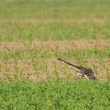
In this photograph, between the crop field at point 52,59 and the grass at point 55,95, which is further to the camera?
the crop field at point 52,59

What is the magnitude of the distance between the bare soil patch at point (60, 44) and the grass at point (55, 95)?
7.39 m

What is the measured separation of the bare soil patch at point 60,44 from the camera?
773 inches

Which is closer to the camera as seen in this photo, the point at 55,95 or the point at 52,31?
the point at 55,95

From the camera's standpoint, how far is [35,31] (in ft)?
81.5

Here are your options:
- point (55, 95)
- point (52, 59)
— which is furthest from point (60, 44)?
point (55, 95)

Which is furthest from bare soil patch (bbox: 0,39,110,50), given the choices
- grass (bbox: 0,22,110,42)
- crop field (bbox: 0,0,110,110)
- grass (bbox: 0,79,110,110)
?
grass (bbox: 0,79,110,110)

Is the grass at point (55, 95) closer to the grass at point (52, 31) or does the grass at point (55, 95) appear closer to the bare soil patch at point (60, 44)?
the bare soil patch at point (60, 44)

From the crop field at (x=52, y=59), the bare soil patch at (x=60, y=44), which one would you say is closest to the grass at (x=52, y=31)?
the crop field at (x=52, y=59)

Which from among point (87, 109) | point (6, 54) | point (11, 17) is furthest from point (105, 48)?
point (11, 17)

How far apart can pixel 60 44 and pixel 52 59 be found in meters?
3.82

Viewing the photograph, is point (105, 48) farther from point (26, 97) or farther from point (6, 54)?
point (26, 97)

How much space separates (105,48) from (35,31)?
253 inches

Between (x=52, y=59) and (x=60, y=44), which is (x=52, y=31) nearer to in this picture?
(x=60, y=44)

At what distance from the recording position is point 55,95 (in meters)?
11.1
